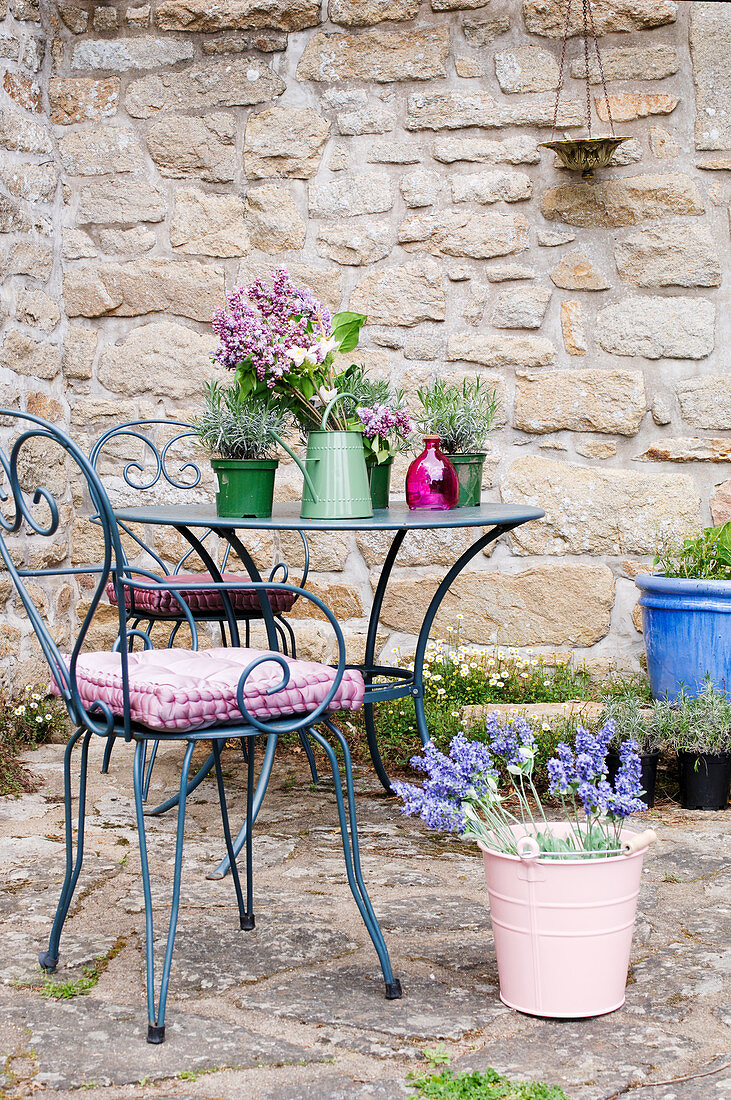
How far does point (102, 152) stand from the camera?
13.0ft

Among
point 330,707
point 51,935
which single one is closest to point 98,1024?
point 51,935

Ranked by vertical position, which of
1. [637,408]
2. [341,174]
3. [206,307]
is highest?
[341,174]

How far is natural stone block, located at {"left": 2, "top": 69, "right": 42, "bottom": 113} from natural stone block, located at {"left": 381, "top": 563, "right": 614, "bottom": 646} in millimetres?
2102

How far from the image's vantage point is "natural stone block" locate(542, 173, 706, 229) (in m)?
3.66

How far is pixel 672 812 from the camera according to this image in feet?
9.39

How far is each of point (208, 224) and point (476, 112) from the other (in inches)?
39.7

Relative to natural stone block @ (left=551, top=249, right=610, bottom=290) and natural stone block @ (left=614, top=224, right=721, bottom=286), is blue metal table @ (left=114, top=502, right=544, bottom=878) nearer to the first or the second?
natural stone block @ (left=551, top=249, right=610, bottom=290)

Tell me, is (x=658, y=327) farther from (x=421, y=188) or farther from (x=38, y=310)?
(x=38, y=310)

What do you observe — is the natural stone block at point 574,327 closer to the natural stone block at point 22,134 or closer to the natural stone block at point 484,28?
the natural stone block at point 484,28

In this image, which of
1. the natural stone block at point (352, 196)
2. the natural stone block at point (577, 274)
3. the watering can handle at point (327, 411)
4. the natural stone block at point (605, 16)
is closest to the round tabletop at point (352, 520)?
the watering can handle at point (327, 411)

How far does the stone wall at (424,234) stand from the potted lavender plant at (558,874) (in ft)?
6.88

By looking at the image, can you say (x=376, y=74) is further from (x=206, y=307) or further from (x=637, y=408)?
(x=637, y=408)

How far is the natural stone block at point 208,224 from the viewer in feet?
12.9

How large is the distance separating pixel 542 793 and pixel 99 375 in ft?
7.19
